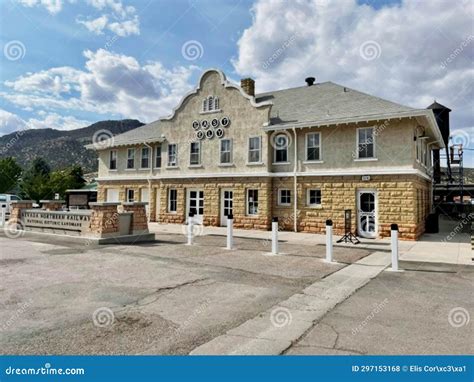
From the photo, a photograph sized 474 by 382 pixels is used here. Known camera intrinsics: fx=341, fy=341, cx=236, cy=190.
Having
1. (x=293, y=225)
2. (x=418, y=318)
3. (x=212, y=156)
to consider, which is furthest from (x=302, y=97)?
(x=418, y=318)

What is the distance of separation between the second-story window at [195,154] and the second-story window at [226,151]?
1.80 metres

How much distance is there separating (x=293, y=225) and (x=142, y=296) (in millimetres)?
13497

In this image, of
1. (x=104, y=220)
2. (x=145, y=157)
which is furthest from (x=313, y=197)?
(x=145, y=157)

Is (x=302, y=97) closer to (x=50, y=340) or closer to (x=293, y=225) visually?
(x=293, y=225)

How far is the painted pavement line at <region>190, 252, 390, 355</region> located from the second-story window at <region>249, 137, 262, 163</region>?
12254 millimetres

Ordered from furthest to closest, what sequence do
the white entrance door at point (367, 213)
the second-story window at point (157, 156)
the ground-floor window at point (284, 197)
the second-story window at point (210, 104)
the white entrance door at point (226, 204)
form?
1. the second-story window at point (157, 156)
2. the second-story window at point (210, 104)
3. the white entrance door at point (226, 204)
4. the ground-floor window at point (284, 197)
5. the white entrance door at point (367, 213)

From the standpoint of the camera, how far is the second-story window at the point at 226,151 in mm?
21188

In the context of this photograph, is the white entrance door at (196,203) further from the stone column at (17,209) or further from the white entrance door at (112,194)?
the stone column at (17,209)

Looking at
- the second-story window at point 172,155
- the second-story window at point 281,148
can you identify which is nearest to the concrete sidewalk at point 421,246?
the second-story window at point 281,148

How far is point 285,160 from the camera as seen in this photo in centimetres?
1955

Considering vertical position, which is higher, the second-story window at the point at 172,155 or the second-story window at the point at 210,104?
the second-story window at the point at 210,104

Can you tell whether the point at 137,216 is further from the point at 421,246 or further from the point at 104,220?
the point at 421,246

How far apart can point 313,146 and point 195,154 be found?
26.3 ft

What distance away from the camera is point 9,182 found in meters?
Answer: 67.6
